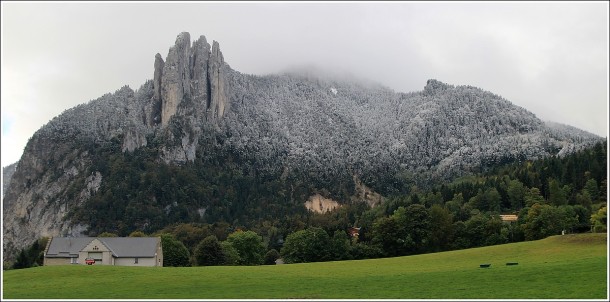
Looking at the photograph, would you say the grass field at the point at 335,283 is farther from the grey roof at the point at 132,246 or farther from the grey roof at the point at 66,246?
the grey roof at the point at 66,246

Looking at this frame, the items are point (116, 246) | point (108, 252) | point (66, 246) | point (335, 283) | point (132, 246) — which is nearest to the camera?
point (335, 283)

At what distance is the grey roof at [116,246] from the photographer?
107625 millimetres

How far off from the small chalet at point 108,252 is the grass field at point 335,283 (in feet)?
103

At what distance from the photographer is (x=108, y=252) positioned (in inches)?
4240

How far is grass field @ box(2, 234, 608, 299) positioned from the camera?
151 ft

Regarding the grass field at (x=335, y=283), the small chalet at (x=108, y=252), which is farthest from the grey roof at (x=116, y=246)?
the grass field at (x=335, y=283)

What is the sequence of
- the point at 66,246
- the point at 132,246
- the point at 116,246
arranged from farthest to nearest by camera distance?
the point at 66,246
the point at 116,246
the point at 132,246

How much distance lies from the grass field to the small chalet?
31.4 meters

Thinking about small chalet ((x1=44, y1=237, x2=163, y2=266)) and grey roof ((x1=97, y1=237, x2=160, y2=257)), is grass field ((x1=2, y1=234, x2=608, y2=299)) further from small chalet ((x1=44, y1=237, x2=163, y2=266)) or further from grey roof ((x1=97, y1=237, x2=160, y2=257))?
grey roof ((x1=97, y1=237, x2=160, y2=257))

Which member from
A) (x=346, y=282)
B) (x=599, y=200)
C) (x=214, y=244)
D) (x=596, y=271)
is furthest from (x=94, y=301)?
(x=599, y=200)

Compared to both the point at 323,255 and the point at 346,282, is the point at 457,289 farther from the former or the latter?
the point at 323,255

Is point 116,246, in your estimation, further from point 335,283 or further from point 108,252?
point 335,283

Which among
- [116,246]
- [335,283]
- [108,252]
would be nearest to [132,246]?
[116,246]

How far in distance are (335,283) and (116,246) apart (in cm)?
6263
